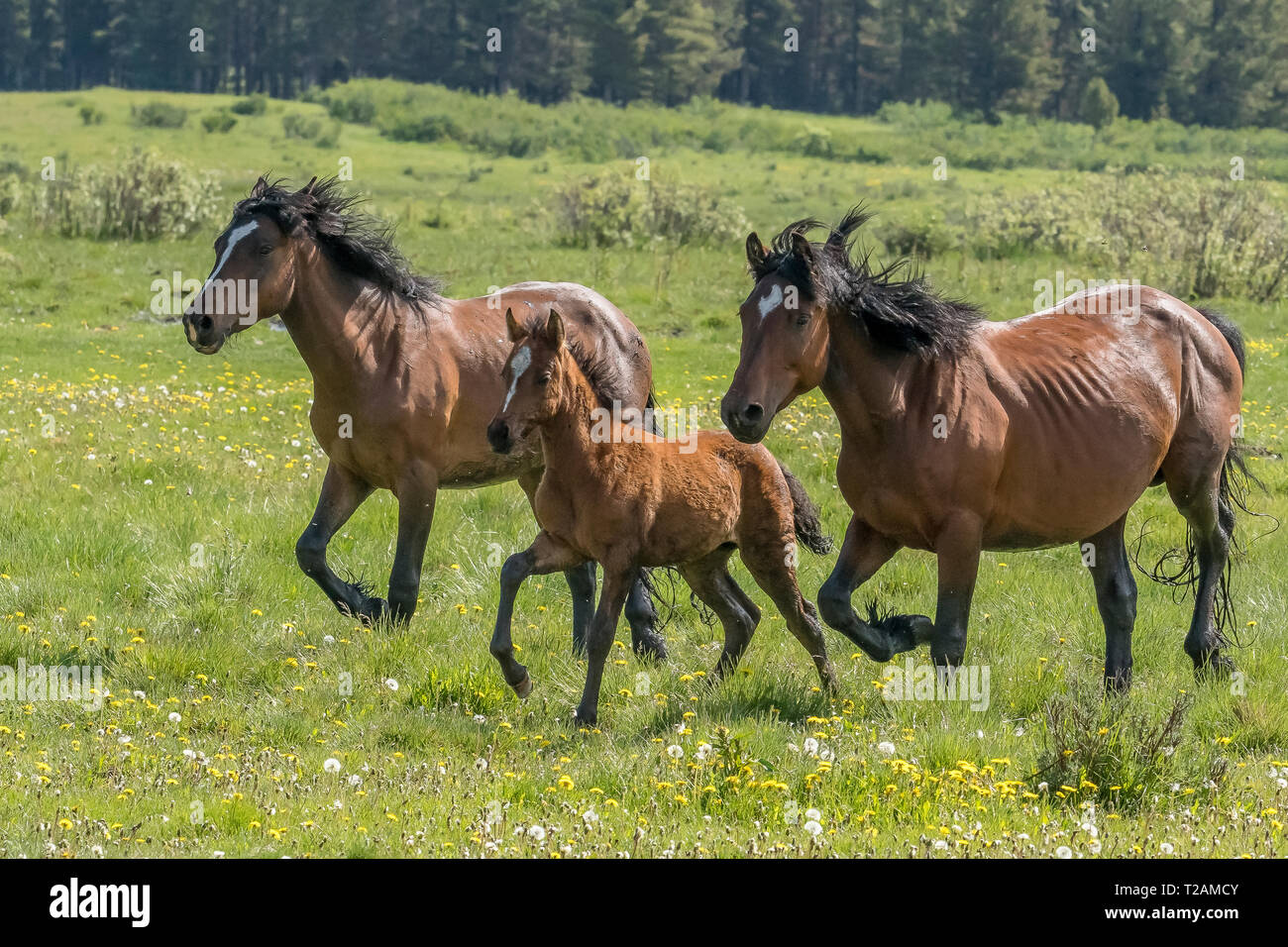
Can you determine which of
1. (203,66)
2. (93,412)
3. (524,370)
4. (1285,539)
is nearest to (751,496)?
(524,370)

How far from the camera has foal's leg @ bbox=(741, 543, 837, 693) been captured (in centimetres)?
797

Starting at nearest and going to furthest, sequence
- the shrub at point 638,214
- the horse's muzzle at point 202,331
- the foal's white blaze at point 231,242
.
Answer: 1. the horse's muzzle at point 202,331
2. the foal's white blaze at point 231,242
3. the shrub at point 638,214

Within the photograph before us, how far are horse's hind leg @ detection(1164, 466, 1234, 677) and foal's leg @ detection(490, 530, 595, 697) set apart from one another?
148 inches

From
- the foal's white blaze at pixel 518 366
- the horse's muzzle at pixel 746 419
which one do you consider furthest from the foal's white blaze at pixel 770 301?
the foal's white blaze at pixel 518 366

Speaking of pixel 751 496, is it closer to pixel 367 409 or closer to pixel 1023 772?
pixel 1023 772

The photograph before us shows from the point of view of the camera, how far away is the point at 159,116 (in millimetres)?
59750

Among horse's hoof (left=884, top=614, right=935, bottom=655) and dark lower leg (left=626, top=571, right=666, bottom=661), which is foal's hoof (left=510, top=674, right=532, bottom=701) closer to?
dark lower leg (left=626, top=571, right=666, bottom=661)

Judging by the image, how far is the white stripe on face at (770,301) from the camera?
278 inches

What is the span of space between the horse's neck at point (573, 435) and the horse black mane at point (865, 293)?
1.06 meters

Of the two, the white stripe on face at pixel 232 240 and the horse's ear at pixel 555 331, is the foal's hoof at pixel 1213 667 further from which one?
the white stripe on face at pixel 232 240

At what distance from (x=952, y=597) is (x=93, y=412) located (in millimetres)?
10245

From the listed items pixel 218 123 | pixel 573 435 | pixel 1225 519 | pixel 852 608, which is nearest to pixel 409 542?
pixel 573 435

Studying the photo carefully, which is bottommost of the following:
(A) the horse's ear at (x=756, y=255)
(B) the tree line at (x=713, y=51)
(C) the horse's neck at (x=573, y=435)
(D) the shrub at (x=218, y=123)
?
(C) the horse's neck at (x=573, y=435)

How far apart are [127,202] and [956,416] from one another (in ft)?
84.2
